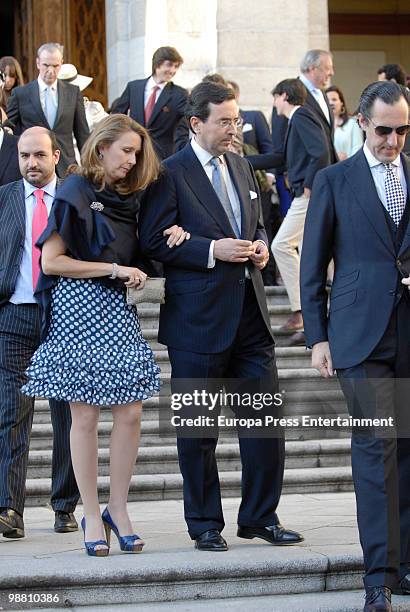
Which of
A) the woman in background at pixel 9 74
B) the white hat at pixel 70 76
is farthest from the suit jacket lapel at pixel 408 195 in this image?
the white hat at pixel 70 76

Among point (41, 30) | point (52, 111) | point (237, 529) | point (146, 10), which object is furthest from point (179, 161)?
point (41, 30)

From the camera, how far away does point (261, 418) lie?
254 inches

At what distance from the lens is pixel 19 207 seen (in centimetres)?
714

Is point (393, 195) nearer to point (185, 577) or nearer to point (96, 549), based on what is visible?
point (185, 577)

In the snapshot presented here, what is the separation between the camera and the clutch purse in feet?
20.3

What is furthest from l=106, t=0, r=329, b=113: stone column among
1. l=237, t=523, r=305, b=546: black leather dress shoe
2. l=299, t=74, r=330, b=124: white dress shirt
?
l=237, t=523, r=305, b=546: black leather dress shoe

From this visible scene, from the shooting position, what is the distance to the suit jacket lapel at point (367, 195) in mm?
5793

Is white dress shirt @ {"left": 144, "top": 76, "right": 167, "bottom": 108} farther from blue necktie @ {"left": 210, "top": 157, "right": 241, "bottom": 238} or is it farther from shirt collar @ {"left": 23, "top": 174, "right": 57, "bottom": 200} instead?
blue necktie @ {"left": 210, "top": 157, "right": 241, "bottom": 238}

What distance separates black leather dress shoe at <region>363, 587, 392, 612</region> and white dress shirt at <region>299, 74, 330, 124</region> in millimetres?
6018

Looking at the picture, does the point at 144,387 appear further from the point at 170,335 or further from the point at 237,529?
the point at 237,529

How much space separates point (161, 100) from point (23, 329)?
4889mm

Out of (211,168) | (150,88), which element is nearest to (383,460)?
(211,168)

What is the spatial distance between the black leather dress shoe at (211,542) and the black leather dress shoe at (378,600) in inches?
38.1

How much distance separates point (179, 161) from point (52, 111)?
4921 mm
